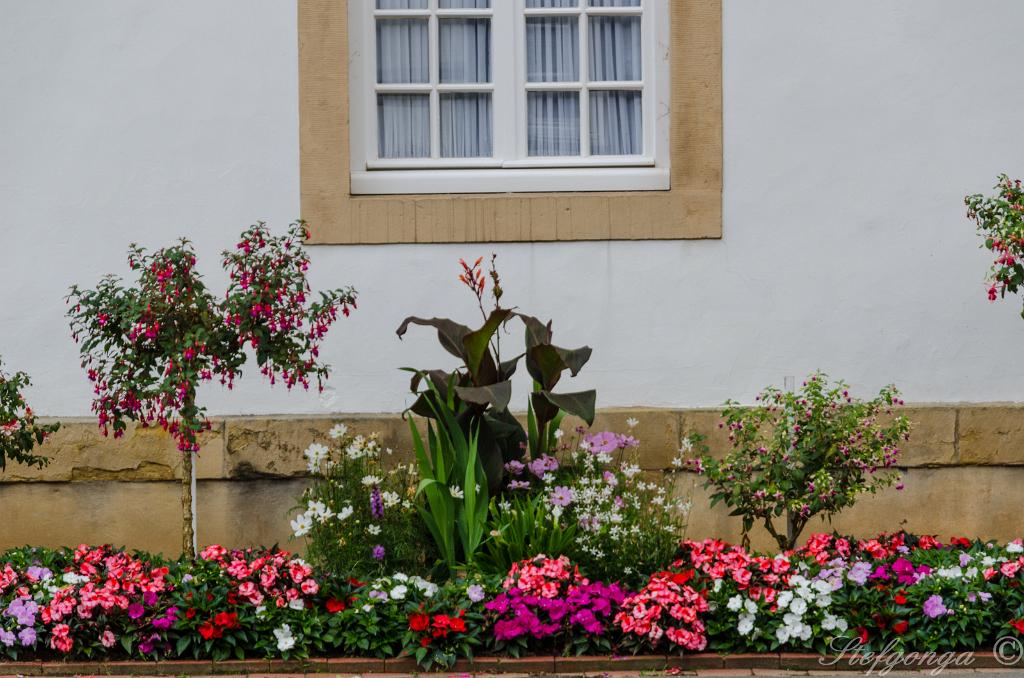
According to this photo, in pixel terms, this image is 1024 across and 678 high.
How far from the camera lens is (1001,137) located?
684 centimetres

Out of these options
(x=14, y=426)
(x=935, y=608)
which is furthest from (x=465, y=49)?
(x=935, y=608)

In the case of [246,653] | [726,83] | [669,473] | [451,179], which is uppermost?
[726,83]

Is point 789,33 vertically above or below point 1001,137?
above

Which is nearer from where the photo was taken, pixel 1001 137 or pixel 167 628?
pixel 167 628

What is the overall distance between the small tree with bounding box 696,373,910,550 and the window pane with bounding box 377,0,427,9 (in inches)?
117

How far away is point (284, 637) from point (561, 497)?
1368 mm

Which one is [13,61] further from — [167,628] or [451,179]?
[167,628]

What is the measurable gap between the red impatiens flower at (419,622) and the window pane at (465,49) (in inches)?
128

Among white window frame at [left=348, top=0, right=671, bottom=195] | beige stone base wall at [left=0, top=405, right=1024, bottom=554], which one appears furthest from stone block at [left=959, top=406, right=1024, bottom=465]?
white window frame at [left=348, top=0, right=671, bottom=195]

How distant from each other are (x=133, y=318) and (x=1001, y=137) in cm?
464

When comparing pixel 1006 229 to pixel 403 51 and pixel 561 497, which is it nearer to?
pixel 561 497

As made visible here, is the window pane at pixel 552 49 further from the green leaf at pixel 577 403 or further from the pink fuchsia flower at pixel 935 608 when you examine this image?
the pink fuchsia flower at pixel 935 608

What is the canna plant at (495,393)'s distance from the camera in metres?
5.86

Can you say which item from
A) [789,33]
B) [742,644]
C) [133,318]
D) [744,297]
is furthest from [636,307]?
[133,318]
